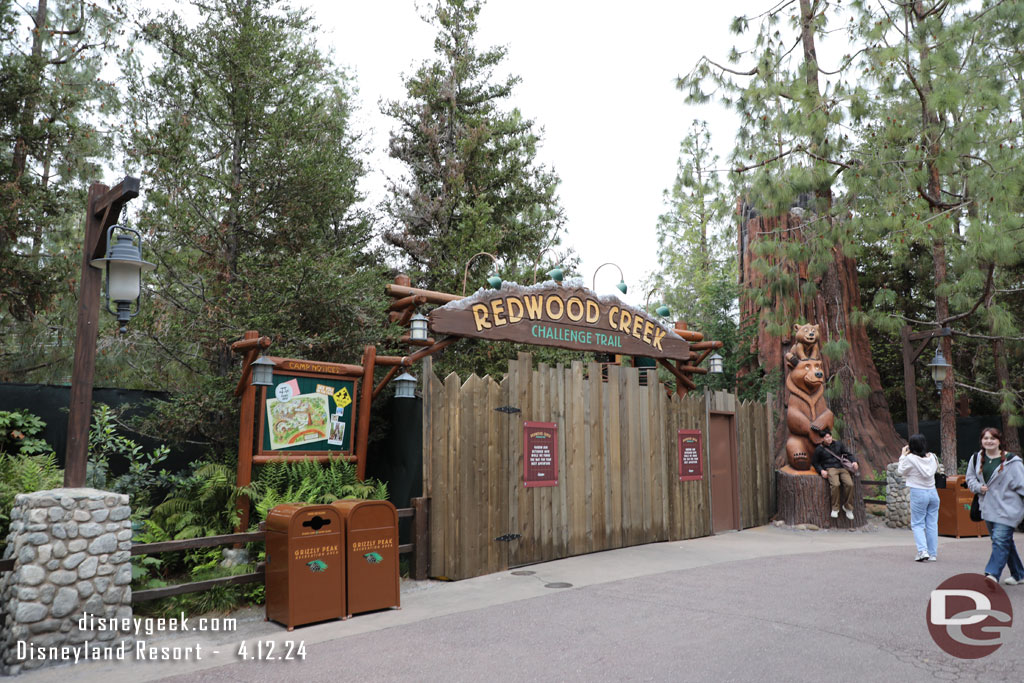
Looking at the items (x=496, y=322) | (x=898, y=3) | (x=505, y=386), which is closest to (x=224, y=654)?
(x=505, y=386)

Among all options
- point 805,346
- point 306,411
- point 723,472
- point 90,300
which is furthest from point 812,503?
point 90,300

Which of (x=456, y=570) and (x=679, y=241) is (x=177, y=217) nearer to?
(x=456, y=570)

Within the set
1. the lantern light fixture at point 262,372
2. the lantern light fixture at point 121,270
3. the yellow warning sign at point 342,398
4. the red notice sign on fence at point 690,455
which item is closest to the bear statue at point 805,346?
the red notice sign on fence at point 690,455

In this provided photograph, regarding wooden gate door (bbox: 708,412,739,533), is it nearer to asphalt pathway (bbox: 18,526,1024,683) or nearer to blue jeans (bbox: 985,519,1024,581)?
asphalt pathway (bbox: 18,526,1024,683)

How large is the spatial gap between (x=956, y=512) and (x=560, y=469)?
7.48 meters

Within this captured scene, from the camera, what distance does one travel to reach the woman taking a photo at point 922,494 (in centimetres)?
951

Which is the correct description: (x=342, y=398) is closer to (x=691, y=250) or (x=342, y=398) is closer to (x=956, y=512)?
(x=956, y=512)

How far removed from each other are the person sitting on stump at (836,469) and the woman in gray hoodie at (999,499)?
4602 millimetres

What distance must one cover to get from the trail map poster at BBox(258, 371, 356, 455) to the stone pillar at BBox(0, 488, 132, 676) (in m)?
2.49

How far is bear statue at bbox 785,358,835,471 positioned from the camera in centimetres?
1342

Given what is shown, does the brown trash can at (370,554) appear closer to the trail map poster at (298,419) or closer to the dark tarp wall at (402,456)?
the dark tarp wall at (402,456)

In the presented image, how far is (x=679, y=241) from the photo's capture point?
120 feet

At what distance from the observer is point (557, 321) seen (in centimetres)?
1043
